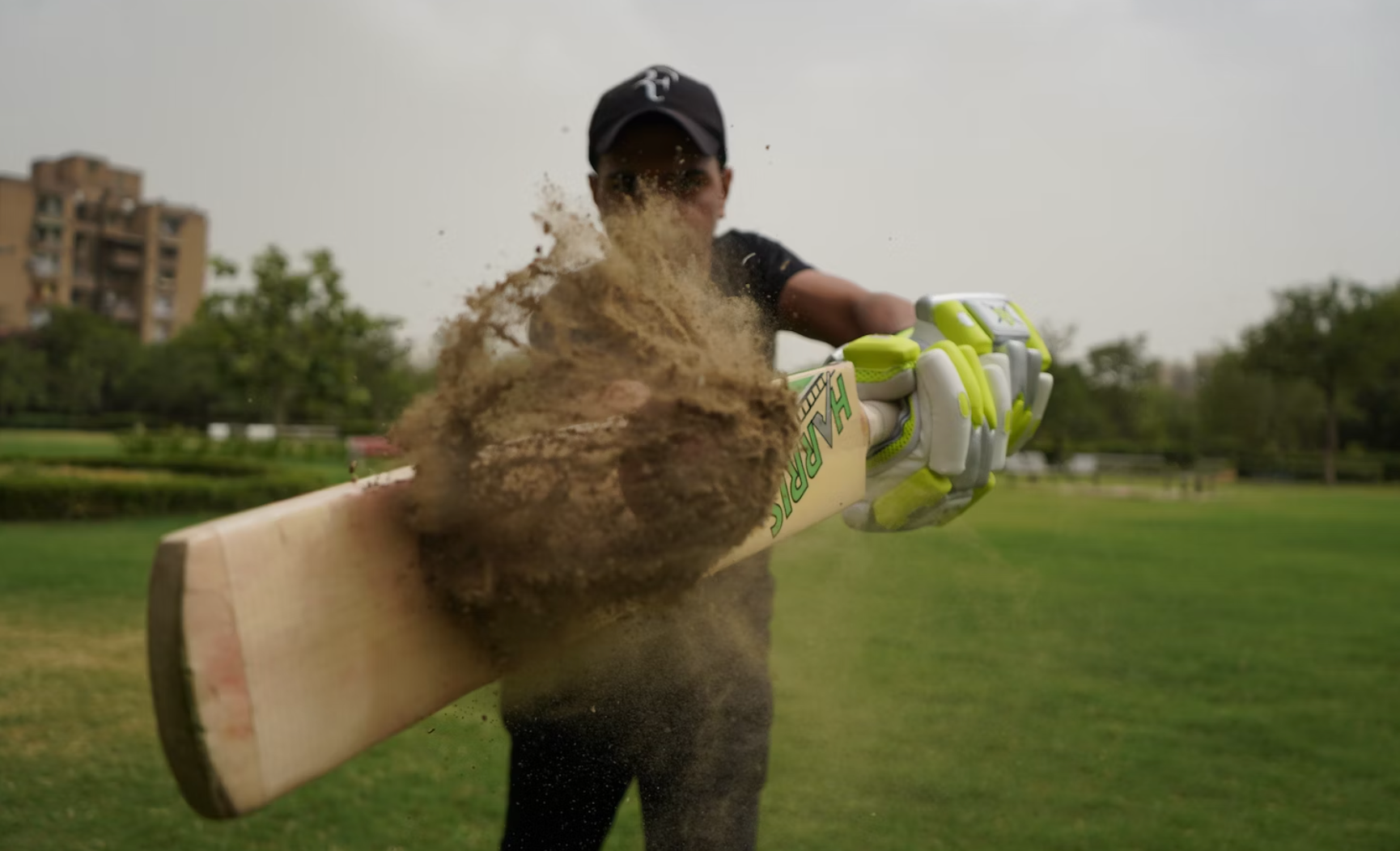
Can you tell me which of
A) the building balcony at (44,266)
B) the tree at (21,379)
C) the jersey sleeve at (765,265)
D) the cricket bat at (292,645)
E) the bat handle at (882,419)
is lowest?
the cricket bat at (292,645)

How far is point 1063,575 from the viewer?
34.0ft

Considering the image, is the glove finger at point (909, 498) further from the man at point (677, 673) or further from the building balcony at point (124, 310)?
the building balcony at point (124, 310)

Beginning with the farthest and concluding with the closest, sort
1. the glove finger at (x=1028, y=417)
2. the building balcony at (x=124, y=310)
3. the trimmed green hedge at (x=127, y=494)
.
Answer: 1. the building balcony at (x=124, y=310)
2. the trimmed green hedge at (x=127, y=494)
3. the glove finger at (x=1028, y=417)

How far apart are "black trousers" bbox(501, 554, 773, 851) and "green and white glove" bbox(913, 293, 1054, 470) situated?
2.20 ft

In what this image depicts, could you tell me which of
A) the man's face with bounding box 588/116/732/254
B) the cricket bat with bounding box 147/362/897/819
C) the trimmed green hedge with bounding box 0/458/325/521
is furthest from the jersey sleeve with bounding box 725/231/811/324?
the trimmed green hedge with bounding box 0/458/325/521

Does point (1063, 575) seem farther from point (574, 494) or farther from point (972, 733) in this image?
point (574, 494)

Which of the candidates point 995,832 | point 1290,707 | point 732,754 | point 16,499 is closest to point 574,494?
point 732,754

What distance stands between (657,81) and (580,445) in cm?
131

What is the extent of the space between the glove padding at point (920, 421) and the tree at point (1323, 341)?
172 feet

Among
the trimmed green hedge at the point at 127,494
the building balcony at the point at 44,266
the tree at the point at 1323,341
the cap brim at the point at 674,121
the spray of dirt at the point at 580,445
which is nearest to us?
the spray of dirt at the point at 580,445

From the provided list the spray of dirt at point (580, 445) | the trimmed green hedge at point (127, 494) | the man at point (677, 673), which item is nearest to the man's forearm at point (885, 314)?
the man at point (677, 673)

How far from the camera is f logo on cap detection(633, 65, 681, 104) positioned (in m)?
2.18

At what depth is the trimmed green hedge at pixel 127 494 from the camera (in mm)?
13422

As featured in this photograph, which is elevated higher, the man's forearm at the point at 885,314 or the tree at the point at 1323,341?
the tree at the point at 1323,341
